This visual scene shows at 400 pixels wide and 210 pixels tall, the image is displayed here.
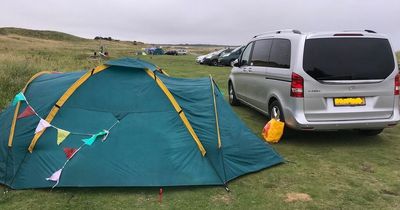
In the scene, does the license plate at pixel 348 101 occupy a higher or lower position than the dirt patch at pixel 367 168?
higher

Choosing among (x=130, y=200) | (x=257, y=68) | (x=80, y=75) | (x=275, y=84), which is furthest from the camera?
(x=257, y=68)

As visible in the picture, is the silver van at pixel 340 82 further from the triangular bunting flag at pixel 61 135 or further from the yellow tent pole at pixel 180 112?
the triangular bunting flag at pixel 61 135

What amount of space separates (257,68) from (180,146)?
13.5 ft

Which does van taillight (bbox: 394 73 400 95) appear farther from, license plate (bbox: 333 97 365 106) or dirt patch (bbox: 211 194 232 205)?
dirt patch (bbox: 211 194 232 205)

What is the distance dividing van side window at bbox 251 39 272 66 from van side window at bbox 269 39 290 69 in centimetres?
28

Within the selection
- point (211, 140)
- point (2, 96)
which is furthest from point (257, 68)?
point (2, 96)

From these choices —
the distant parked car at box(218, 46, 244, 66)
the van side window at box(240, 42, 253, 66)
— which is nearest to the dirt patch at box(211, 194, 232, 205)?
the van side window at box(240, 42, 253, 66)

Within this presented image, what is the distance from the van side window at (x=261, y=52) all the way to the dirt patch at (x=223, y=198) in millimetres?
4251

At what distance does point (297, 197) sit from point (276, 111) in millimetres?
3150

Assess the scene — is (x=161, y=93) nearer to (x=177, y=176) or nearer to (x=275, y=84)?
(x=177, y=176)

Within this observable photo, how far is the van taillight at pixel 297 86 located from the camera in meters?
7.60

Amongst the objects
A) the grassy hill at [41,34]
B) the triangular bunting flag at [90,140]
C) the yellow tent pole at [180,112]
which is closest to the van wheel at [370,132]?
the yellow tent pole at [180,112]

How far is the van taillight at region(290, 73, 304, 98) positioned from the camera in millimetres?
7598

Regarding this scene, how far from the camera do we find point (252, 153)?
6.78 meters
